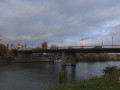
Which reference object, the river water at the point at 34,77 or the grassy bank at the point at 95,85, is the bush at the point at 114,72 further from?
the river water at the point at 34,77

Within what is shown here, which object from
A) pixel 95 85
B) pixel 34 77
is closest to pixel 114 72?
pixel 95 85

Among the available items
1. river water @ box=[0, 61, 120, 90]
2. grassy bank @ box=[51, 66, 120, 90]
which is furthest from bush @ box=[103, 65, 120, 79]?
river water @ box=[0, 61, 120, 90]

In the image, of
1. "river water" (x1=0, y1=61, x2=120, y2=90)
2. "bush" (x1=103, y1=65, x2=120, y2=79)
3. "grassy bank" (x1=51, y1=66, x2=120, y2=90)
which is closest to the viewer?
"grassy bank" (x1=51, y1=66, x2=120, y2=90)

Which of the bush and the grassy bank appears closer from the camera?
the grassy bank

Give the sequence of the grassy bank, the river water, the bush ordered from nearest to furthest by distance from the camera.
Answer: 1. the grassy bank
2. the bush
3. the river water

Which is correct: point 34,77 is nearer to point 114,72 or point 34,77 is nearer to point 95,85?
point 114,72

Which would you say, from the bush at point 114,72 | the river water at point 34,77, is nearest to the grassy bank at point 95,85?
the bush at point 114,72

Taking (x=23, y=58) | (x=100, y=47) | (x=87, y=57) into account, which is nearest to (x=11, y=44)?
(x=23, y=58)

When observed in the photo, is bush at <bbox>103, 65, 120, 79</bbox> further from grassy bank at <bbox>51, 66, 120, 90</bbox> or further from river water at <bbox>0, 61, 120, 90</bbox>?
river water at <bbox>0, 61, 120, 90</bbox>

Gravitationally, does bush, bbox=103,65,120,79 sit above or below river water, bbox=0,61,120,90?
above

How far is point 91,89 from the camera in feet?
36.2

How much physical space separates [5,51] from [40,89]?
84510mm

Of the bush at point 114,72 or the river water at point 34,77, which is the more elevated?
the bush at point 114,72

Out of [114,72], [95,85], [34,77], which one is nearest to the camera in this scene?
[95,85]
